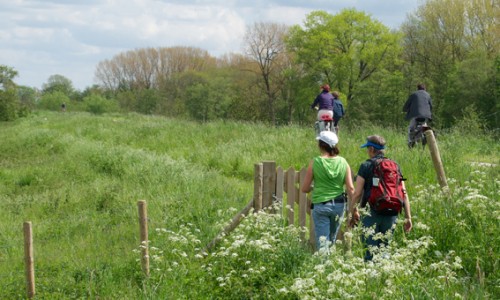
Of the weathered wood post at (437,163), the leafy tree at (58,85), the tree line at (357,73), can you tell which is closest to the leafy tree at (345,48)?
the tree line at (357,73)

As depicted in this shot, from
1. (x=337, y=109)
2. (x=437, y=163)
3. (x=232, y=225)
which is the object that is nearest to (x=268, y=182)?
(x=232, y=225)

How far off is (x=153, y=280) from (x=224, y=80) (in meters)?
68.6

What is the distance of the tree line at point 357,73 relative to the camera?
4309cm

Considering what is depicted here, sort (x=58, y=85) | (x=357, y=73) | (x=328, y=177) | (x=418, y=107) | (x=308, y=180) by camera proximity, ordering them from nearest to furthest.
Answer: (x=328, y=177), (x=308, y=180), (x=418, y=107), (x=357, y=73), (x=58, y=85)

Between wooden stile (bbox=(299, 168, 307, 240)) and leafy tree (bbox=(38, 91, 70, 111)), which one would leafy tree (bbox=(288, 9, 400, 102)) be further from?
wooden stile (bbox=(299, 168, 307, 240))

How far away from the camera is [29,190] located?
16.2 m

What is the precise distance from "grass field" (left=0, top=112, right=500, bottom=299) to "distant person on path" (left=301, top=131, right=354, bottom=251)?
0.38 meters

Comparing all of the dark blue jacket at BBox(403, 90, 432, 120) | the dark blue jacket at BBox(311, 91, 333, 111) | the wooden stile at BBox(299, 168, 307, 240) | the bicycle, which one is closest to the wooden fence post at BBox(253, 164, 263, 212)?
the wooden stile at BBox(299, 168, 307, 240)

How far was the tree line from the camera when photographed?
A: 43.1m

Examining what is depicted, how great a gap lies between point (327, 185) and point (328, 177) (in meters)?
0.10

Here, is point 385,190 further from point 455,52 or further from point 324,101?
point 455,52

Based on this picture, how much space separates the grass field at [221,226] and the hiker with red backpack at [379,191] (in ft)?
1.28

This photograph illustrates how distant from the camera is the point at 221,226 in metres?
7.48

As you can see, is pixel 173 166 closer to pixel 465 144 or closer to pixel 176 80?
pixel 465 144
